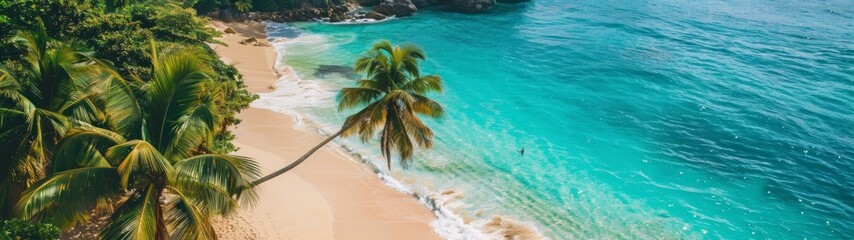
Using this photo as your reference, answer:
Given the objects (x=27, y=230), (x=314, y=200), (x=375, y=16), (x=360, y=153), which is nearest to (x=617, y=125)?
(x=360, y=153)

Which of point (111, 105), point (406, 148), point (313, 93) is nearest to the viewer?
point (111, 105)

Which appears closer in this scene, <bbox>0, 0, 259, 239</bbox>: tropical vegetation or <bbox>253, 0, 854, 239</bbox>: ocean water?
<bbox>0, 0, 259, 239</bbox>: tropical vegetation

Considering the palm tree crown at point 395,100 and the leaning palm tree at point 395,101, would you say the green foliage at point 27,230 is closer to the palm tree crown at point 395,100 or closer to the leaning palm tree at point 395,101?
the leaning palm tree at point 395,101

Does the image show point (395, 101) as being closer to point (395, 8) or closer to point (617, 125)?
point (617, 125)

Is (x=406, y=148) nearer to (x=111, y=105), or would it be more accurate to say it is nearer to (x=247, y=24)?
(x=111, y=105)

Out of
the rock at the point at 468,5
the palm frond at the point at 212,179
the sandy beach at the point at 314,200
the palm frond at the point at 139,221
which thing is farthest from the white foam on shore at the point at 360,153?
the rock at the point at 468,5

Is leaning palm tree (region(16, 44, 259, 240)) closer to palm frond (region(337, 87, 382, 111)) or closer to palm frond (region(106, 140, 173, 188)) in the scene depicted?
palm frond (region(106, 140, 173, 188))

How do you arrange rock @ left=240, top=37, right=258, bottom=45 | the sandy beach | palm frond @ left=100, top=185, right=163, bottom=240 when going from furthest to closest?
1. rock @ left=240, top=37, right=258, bottom=45
2. the sandy beach
3. palm frond @ left=100, top=185, right=163, bottom=240

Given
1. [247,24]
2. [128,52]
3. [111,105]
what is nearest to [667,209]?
[111,105]

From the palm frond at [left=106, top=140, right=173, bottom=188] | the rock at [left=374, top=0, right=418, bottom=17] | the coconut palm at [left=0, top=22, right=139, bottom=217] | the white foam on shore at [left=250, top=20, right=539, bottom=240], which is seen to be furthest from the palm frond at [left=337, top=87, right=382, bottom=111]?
the rock at [left=374, top=0, right=418, bottom=17]
